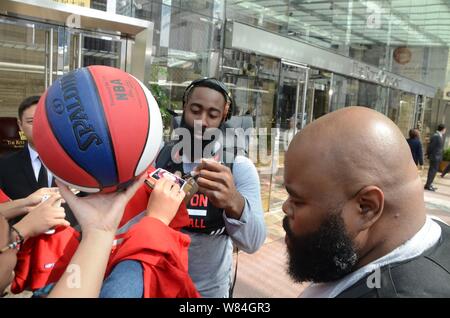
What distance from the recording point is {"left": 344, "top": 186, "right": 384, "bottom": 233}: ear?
97 centimetres

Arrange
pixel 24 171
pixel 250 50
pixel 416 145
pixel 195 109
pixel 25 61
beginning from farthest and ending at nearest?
pixel 416 145
pixel 250 50
pixel 25 61
pixel 24 171
pixel 195 109

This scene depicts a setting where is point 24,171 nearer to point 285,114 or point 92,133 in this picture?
point 92,133

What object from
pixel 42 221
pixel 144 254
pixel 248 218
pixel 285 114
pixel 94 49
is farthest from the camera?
pixel 285 114

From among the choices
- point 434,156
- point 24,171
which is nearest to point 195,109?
point 24,171

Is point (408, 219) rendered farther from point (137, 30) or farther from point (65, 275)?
point (137, 30)

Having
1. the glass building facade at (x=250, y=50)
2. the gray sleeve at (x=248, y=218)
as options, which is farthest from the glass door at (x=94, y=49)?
the gray sleeve at (x=248, y=218)

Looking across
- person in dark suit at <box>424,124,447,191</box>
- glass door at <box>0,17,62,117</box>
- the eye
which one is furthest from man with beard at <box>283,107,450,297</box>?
person in dark suit at <box>424,124,447,191</box>

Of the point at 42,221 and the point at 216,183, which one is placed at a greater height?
the point at 216,183

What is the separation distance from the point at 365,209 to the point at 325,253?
6.7 inches

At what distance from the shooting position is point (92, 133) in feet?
3.52

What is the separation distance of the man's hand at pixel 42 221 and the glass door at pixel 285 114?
219 inches

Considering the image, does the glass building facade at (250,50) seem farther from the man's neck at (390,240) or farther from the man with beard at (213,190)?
the man's neck at (390,240)

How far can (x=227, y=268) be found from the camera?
188 cm

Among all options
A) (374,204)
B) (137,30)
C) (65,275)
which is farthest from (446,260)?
(137,30)
